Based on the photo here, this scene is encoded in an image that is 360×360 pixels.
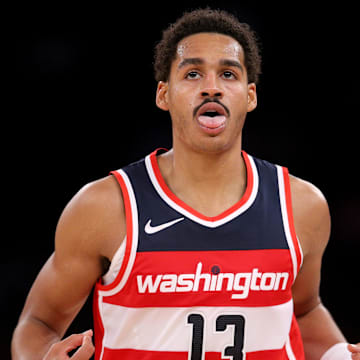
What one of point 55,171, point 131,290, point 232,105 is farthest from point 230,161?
point 55,171

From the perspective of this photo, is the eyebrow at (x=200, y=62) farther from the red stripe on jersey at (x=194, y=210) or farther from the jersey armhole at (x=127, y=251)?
the jersey armhole at (x=127, y=251)

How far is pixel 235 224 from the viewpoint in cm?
189

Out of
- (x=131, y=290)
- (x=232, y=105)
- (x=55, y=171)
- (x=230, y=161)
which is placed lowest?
(x=131, y=290)

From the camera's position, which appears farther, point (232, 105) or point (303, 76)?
point (303, 76)

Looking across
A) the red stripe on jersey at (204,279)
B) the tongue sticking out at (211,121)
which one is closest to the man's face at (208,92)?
the tongue sticking out at (211,121)

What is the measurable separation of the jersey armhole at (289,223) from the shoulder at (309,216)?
25 millimetres

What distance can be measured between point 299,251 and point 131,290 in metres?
0.53

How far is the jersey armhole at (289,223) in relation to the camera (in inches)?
73.8

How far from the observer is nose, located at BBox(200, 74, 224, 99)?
6.00 feet

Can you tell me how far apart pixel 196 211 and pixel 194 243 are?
112 mm

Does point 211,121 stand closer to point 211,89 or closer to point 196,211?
point 211,89

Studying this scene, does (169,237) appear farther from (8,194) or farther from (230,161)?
(8,194)

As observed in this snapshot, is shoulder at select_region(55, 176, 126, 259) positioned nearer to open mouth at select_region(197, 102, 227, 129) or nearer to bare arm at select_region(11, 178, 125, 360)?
bare arm at select_region(11, 178, 125, 360)

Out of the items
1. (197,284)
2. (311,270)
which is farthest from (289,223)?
(197,284)
